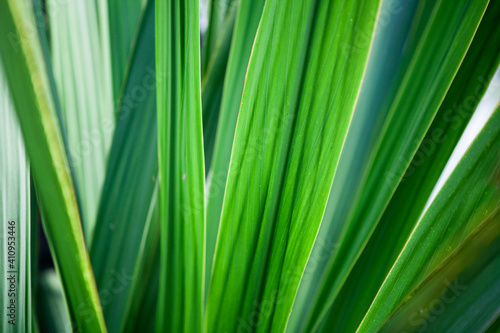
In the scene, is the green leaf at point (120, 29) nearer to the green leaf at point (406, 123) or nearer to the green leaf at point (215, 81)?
the green leaf at point (215, 81)

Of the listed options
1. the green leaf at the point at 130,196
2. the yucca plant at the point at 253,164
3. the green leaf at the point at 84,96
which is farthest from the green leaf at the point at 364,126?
the green leaf at the point at 84,96

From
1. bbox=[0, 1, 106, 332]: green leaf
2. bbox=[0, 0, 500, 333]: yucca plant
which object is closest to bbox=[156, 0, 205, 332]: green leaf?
bbox=[0, 0, 500, 333]: yucca plant

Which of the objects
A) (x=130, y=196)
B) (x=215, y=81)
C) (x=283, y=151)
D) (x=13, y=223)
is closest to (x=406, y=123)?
(x=283, y=151)

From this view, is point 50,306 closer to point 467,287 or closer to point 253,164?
point 253,164

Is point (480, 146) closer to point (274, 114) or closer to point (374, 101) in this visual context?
point (374, 101)

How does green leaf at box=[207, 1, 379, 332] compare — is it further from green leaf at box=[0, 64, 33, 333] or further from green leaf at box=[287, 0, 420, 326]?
green leaf at box=[0, 64, 33, 333]

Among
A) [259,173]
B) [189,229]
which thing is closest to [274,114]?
[259,173]
